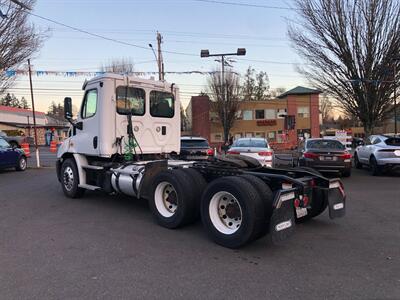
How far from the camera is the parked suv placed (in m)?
13.6

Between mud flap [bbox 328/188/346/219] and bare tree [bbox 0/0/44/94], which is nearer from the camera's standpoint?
mud flap [bbox 328/188/346/219]

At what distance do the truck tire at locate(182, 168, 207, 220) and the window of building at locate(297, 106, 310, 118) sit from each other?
5149cm

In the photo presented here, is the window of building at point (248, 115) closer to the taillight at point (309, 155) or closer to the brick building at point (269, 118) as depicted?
the brick building at point (269, 118)

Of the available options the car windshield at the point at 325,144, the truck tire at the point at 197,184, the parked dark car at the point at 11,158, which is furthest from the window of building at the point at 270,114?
the truck tire at the point at 197,184

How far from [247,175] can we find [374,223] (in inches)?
111

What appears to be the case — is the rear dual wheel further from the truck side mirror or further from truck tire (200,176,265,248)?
the truck side mirror


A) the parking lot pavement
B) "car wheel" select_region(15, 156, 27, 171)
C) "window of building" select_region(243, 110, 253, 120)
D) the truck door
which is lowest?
the parking lot pavement

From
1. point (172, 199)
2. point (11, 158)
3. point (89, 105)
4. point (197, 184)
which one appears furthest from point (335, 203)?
point (11, 158)

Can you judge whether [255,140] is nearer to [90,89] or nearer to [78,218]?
[90,89]

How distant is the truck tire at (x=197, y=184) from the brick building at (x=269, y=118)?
1898 inches

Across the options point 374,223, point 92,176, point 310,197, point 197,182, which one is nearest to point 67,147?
point 92,176

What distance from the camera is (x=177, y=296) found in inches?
146

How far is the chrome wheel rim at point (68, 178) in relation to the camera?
905 cm

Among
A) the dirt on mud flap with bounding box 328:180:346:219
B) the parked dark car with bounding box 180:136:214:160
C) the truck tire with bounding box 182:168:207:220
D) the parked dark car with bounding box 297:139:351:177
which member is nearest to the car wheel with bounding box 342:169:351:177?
the parked dark car with bounding box 297:139:351:177
